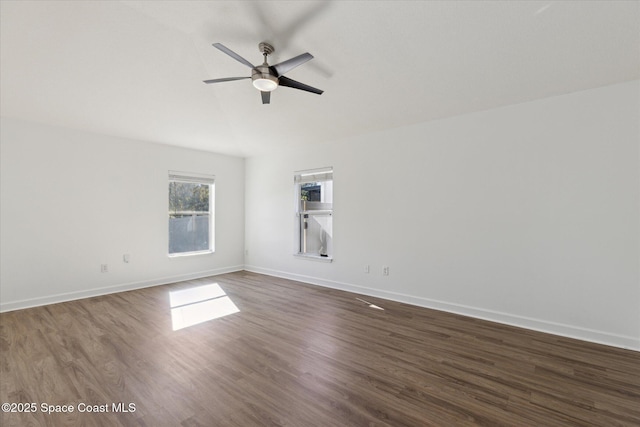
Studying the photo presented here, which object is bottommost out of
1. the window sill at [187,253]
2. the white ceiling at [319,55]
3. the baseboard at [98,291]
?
the baseboard at [98,291]

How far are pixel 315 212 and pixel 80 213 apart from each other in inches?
143

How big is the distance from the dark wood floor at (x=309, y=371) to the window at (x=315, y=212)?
1842mm

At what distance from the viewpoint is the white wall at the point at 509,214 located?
273 cm

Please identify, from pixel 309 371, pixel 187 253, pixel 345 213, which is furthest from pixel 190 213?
pixel 309 371

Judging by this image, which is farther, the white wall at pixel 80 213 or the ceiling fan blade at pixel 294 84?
the white wall at pixel 80 213

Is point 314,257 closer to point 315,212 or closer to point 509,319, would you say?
point 315,212

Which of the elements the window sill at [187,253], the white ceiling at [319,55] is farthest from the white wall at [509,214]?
the window sill at [187,253]

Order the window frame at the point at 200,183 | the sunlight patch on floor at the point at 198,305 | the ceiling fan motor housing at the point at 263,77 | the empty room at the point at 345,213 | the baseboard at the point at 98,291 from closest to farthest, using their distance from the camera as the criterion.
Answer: the empty room at the point at 345,213, the ceiling fan motor housing at the point at 263,77, the sunlight patch on floor at the point at 198,305, the baseboard at the point at 98,291, the window frame at the point at 200,183

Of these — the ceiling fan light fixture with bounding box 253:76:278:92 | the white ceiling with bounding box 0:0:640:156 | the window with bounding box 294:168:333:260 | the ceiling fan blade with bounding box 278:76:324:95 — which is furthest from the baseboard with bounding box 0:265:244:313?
the ceiling fan blade with bounding box 278:76:324:95

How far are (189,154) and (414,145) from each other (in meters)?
4.12

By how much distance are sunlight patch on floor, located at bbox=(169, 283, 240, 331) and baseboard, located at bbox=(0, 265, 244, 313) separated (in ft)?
2.35

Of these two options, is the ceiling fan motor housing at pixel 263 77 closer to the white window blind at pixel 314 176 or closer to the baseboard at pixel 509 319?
the white window blind at pixel 314 176

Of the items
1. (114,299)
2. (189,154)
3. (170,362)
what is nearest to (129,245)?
(114,299)

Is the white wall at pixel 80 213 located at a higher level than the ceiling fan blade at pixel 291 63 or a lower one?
lower
